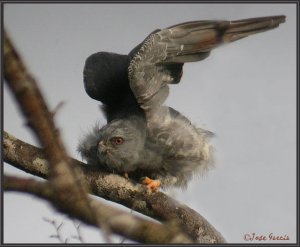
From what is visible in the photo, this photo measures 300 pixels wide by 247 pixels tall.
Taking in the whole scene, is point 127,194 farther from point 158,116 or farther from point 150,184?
point 158,116

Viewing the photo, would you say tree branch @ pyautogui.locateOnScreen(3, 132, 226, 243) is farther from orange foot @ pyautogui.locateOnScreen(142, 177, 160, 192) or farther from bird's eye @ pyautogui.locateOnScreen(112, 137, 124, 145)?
bird's eye @ pyautogui.locateOnScreen(112, 137, 124, 145)

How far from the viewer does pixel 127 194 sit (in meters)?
5.01

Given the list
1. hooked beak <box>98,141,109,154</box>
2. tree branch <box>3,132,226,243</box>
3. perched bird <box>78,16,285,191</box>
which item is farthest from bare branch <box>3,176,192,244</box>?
hooked beak <box>98,141,109,154</box>

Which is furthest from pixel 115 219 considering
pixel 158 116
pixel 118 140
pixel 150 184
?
pixel 158 116

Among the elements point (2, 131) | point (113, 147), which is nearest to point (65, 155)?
point (2, 131)

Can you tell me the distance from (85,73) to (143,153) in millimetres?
1680

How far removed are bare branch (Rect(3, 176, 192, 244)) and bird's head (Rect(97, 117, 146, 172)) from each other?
183 inches

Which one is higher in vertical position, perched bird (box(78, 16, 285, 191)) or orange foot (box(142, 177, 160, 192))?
perched bird (box(78, 16, 285, 191))

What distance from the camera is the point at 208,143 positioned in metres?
6.80

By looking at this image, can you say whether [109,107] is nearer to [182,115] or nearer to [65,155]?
[182,115]

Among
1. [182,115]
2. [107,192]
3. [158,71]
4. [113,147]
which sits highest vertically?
[158,71]

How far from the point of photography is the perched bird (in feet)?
19.6

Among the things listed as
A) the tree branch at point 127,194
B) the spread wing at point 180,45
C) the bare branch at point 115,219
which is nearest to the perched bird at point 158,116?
the spread wing at point 180,45

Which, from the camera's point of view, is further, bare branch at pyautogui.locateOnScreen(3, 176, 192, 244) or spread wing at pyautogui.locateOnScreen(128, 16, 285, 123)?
spread wing at pyautogui.locateOnScreen(128, 16, 285, 123)
